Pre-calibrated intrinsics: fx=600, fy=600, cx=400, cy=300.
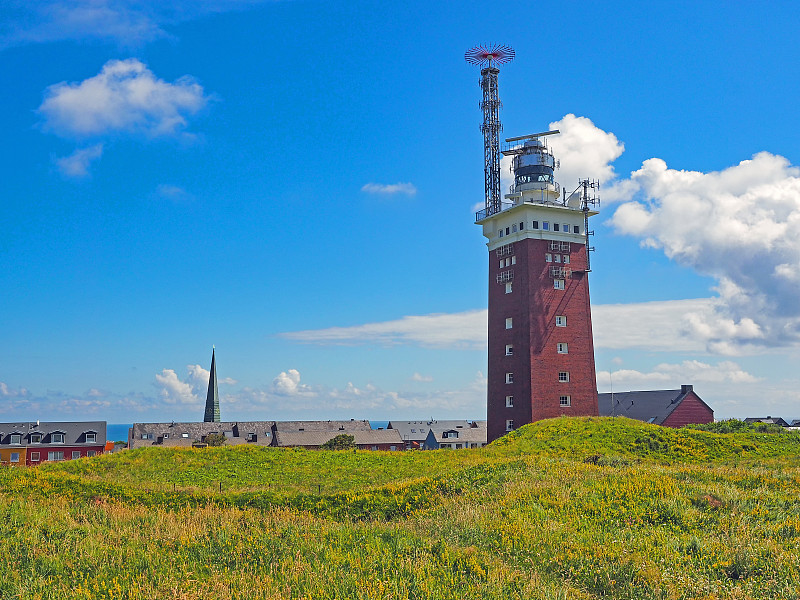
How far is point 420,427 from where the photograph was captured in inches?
4636

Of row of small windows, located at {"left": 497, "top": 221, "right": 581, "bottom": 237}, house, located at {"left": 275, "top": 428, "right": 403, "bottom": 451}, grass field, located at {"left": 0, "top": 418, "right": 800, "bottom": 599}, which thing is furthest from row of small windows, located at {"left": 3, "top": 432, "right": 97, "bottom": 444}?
grass field, located at {"left": 0, "top": 418, "right": 800, "bottom": 599}

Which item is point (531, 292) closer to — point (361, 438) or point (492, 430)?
point (492, 430)

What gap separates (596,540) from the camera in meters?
13.7

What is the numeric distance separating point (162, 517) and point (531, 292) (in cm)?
3983

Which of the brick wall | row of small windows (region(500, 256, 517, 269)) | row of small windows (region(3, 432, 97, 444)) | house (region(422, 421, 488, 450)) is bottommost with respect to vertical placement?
house (region(422, 421, 488, 450))

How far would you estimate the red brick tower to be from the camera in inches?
2010

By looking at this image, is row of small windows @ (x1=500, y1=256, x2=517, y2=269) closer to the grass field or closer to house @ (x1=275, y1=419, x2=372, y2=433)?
the grass field

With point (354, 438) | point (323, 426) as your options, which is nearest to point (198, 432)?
point (323, 426)

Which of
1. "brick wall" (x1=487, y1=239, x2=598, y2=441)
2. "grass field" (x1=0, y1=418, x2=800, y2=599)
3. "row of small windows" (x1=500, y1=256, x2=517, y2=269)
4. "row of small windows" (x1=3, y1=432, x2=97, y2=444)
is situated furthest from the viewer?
"row of small windows" (x1=3, y1=432, x2=97, y2=444)

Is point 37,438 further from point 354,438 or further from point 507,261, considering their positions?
point 507,261

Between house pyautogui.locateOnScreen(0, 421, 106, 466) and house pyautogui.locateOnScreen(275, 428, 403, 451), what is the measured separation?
25.5 meters

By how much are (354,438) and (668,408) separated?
4397 cm

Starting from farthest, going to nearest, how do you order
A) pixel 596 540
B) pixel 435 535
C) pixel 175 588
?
pixel 435 535, pixel 596 540, pixel 175 588

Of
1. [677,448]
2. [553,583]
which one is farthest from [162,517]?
[677,448]
